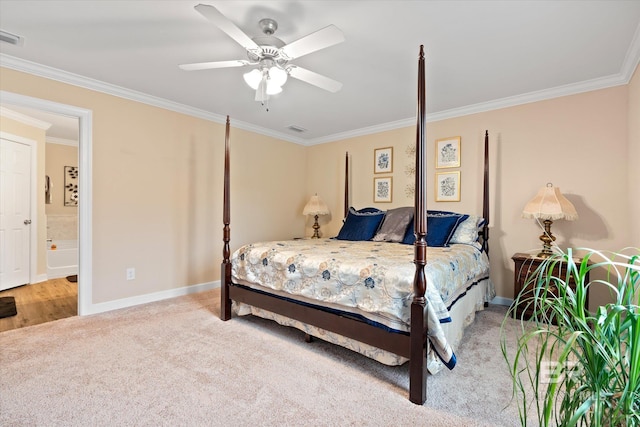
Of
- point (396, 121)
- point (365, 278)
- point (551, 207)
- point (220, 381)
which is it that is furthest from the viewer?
point (396, 121)

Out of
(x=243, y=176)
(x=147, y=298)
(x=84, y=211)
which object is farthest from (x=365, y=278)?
(x=243, y=176)

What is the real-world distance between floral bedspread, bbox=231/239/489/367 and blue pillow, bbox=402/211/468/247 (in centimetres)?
21

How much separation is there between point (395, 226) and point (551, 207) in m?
1.48

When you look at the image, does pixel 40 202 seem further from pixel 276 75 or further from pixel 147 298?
pixel 276 75

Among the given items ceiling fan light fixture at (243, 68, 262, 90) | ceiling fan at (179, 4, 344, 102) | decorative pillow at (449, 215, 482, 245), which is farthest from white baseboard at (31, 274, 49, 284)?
decorative pillow at (449, 215, 482, 245)

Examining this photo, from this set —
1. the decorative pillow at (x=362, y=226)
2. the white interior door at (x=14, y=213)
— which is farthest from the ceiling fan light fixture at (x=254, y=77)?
the white interior door at (x=14, y=213)

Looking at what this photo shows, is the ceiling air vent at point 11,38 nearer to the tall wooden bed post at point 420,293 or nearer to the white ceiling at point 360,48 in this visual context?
the white ceiling at point 360,48

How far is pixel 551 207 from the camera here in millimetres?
2797

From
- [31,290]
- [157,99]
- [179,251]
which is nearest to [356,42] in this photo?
[157,99]

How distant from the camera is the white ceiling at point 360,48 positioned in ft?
6.34

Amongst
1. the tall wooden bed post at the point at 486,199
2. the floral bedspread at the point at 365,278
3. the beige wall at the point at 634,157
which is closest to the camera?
the floral bedspread at the point at 365,278

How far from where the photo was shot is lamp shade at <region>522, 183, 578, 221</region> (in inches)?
109

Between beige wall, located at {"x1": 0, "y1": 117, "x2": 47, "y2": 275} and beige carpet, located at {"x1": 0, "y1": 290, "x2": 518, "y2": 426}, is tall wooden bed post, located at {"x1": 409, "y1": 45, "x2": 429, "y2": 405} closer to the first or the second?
beige carpet, located at {"x1": 0, "y1": 290, "x2": 518, "y2": 426}

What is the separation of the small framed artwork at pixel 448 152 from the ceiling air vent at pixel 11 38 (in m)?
4.15
